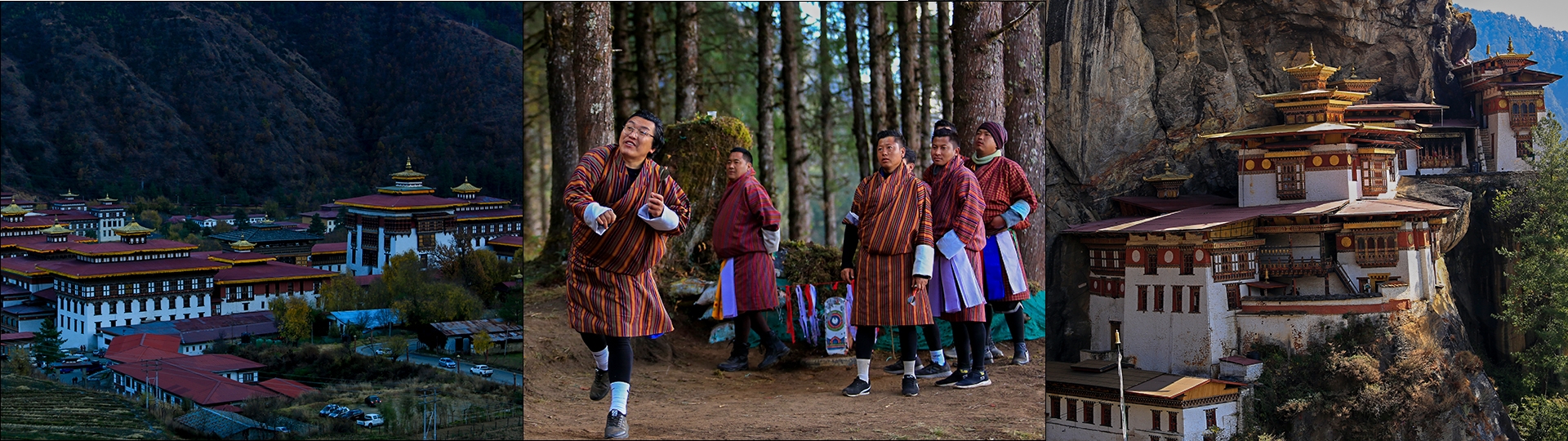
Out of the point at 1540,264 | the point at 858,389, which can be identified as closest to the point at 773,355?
the point at 858,389

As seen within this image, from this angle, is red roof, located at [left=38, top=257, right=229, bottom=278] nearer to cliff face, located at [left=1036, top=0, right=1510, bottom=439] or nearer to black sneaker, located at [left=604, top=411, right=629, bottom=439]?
black sneaker, located at [left=604, top=411, right=629, bottom=439]

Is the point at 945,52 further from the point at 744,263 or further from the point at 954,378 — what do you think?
the point at 954,378

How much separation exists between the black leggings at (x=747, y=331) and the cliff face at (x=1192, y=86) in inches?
82.9

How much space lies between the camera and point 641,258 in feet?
15.3

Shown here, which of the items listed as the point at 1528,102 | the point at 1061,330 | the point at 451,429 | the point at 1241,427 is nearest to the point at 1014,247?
the point at 1061,330

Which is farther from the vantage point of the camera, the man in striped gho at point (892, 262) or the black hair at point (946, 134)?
the black hair at point (946, 134)

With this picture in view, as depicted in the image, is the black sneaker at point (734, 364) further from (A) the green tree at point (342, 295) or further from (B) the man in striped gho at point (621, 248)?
(A) the green tree at point (342, 295)

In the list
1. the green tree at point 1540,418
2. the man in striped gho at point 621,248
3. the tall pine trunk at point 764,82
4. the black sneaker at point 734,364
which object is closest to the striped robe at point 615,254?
the man in striped gho at point 621,248

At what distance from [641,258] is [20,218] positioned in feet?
9.95

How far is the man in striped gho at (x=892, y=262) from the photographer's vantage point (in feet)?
18.5

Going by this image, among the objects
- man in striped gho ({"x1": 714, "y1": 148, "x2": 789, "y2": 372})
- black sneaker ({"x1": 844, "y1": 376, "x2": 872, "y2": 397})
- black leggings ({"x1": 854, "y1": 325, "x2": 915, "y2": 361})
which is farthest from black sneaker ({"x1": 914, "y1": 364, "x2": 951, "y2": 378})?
man in striped gho ({"x1": 714, "y1": 148, "x2": 789, "y2": 372})

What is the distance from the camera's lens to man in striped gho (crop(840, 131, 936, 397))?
565 centimetres

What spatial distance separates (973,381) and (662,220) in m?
2.52

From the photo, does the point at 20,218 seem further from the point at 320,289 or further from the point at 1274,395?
the point at 1274,395
